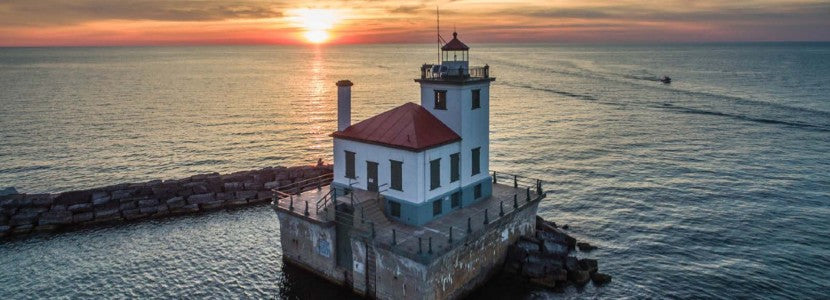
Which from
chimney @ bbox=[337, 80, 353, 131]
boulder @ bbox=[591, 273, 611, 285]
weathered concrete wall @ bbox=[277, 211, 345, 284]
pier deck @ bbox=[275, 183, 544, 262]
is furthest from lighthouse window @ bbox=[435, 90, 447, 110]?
boulder @ bbox=[591, 273, 611, 285]

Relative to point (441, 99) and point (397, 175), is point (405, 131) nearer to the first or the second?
point (397, 175)

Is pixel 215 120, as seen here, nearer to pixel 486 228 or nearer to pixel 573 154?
pixel 573 154

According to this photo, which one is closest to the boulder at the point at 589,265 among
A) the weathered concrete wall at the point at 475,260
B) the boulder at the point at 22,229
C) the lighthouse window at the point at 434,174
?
the weathered concrete wall at the point at 475,260

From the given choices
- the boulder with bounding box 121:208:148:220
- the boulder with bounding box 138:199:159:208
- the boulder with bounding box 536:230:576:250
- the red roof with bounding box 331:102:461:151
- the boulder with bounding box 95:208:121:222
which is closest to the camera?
the red roof with bounding box 331:102:461:151

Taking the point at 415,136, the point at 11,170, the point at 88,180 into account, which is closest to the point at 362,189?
the point at 415,136

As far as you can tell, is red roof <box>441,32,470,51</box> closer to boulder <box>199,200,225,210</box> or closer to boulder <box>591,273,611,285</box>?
boulder <box>591,273,611,285</box>

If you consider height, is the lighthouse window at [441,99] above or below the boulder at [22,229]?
above

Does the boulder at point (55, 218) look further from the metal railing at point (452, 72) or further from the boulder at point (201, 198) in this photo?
the metal railing at point (452, 72)
